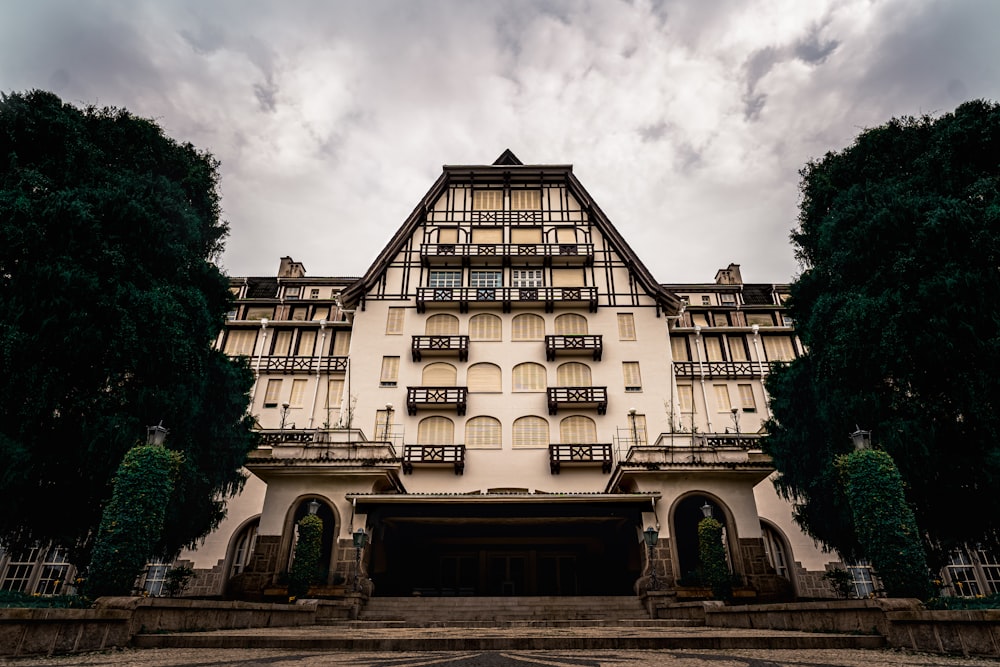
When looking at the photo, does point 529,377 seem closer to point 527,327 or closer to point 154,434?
point 527,327

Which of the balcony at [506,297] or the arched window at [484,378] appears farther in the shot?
the balcony at [506,297]

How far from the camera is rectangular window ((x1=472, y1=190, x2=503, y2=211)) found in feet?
108

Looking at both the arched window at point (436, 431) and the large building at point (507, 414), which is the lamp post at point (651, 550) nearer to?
the large building at point (507, 414)

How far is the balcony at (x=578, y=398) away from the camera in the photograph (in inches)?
1062

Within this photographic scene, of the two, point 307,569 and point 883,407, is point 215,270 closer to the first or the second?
point 307,569

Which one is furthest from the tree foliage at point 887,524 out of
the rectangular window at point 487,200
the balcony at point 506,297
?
the rectangular window at point 487,200

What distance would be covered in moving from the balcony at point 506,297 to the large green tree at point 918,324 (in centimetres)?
1353

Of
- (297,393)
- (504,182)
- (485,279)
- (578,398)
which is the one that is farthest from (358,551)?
(504,182)

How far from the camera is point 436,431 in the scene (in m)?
26.8

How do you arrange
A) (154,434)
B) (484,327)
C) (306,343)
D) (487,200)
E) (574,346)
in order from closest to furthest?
(154,434), (574,346), (484,327), (306,343), (487,200)

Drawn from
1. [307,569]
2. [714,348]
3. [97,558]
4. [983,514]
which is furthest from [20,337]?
[714,348]

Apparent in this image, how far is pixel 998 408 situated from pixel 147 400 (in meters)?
20.3

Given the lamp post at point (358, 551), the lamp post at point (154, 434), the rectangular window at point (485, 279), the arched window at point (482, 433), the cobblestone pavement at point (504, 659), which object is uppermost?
the rectangular window at point (485, 279)

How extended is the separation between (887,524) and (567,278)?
20.7 metres
